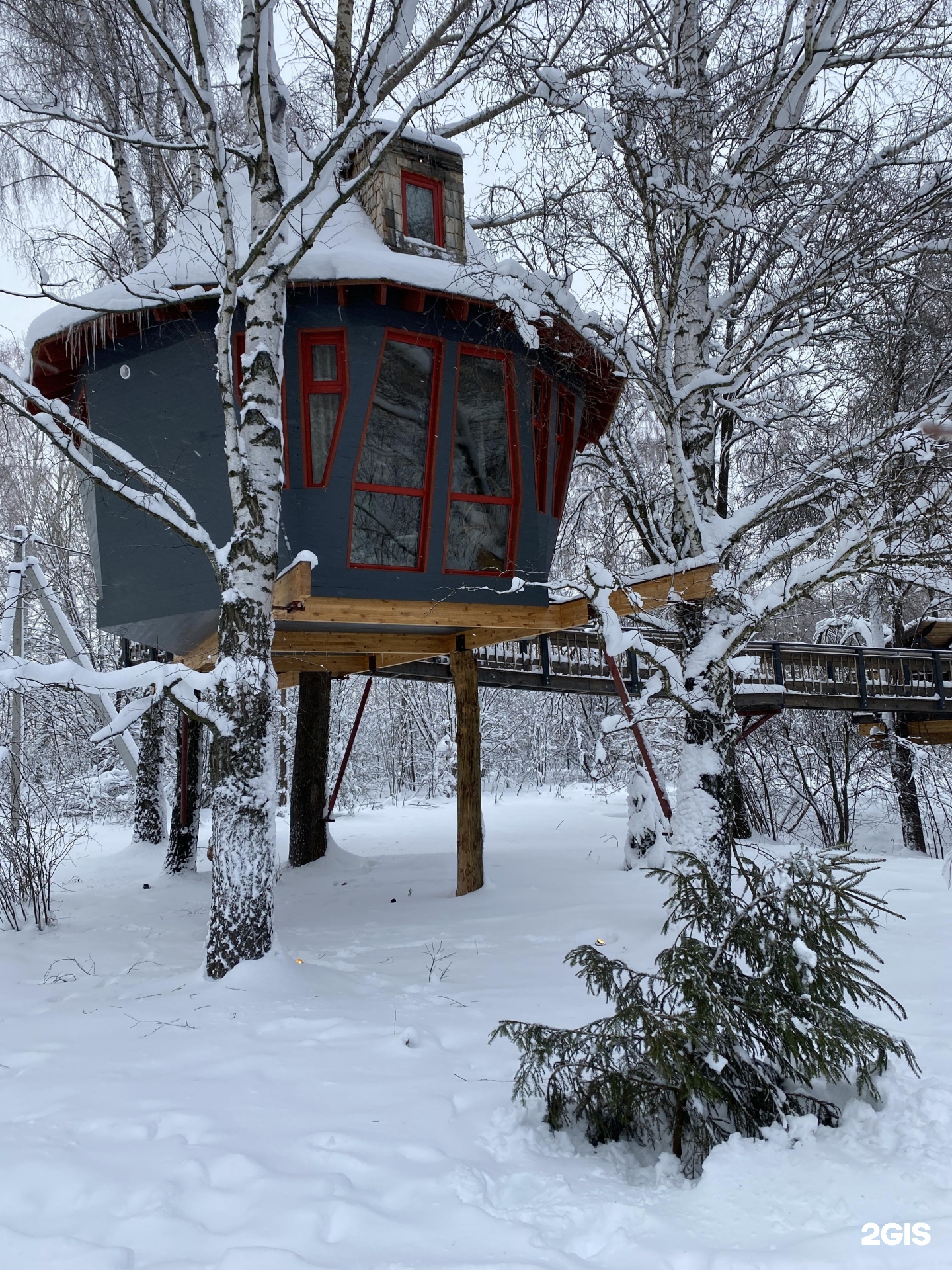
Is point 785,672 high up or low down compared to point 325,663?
down

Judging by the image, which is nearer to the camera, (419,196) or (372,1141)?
(372,1141)

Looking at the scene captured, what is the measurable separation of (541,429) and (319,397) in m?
2.40

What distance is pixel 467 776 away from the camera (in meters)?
10.4

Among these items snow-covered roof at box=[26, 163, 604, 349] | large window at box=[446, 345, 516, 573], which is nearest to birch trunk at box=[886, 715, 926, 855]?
large window at box=[446, 345, 516, 573]

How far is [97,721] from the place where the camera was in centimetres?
1847

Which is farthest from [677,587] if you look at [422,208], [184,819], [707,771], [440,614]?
[184,819]

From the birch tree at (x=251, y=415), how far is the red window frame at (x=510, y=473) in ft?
6.94

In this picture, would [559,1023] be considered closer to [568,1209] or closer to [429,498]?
[568,1209]

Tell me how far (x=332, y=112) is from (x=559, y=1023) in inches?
360

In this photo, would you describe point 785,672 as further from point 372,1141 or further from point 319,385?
point 372,1141

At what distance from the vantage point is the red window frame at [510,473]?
8.28 m

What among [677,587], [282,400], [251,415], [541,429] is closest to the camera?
[251,415]

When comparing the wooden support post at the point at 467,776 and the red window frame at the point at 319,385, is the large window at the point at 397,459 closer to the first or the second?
the red window frame at the point at 319,385

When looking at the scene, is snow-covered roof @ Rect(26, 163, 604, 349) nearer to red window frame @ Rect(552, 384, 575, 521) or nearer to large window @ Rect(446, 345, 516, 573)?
large window @ Rect(446, 345, 516, 573)
